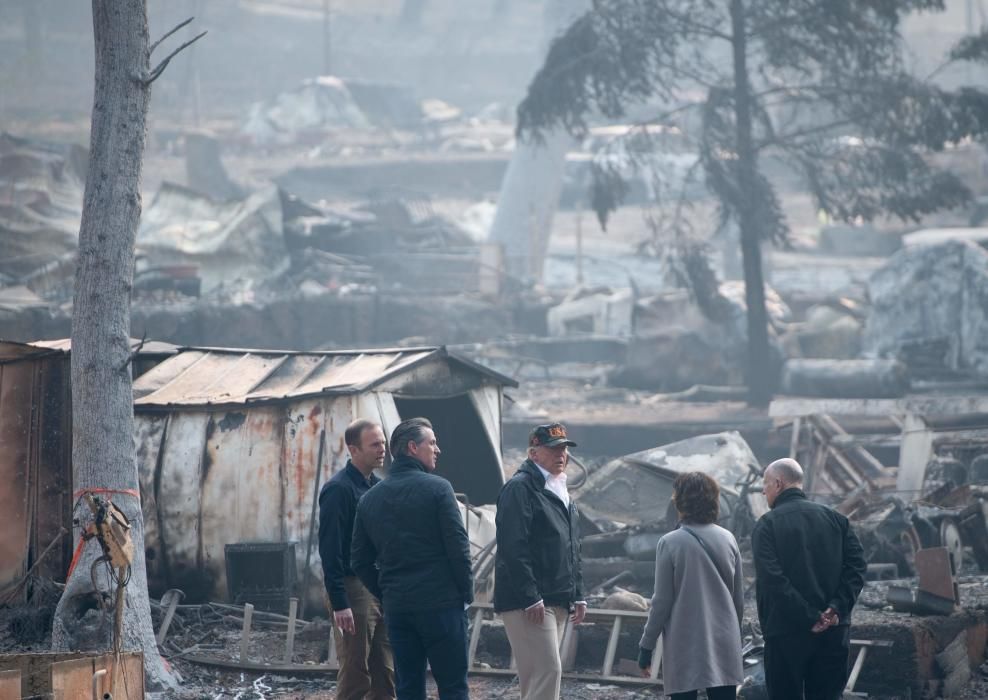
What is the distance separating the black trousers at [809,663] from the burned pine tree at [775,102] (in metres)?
13.3

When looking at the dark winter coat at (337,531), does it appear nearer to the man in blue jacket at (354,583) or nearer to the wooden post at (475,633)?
the man in blue jacket at (354,583)

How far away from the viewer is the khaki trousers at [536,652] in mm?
5469

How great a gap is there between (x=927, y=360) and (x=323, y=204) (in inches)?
692

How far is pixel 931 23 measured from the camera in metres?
49.8

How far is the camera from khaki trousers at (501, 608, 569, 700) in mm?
5469

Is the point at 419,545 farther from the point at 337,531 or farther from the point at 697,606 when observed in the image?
the point at 697,606

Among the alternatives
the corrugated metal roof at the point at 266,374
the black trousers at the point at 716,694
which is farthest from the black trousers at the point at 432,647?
the corrugated metal roof at the point at 266,374

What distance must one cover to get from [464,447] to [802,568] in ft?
19.5

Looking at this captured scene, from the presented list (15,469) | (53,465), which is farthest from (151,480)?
(15,469)

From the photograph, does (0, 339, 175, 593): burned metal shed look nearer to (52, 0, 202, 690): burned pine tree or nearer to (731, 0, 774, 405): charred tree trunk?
(52, 0, 202, 690): burned pine tree

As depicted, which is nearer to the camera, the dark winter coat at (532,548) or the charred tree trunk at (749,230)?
the dark winter coat at (532,548)

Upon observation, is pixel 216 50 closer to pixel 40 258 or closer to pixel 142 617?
pixel 40 258

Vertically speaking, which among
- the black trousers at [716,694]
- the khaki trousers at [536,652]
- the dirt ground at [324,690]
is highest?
the khaki trousers at [536,652]

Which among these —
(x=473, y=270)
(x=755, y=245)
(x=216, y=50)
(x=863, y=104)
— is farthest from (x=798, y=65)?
(x=216, y=50)
